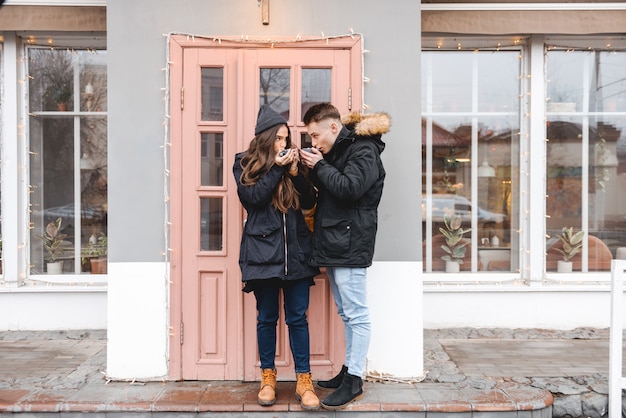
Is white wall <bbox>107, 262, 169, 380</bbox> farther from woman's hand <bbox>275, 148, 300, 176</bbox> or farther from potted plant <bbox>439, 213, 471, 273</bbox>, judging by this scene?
potted plant <bbox>439, 213, 471, 273</bbox>

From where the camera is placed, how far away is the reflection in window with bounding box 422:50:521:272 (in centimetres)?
580

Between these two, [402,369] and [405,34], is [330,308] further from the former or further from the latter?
[405,34]

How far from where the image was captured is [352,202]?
3496 mm

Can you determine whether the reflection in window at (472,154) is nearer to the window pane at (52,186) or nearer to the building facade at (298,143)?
the building facade at (298,143)

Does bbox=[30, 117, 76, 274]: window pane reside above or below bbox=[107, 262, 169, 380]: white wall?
above

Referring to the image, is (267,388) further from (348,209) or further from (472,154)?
(472,154)

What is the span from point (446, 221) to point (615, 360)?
8.22 feet

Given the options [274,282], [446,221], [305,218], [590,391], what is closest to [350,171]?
[305,218]

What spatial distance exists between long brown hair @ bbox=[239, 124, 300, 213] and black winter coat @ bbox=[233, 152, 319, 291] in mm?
37

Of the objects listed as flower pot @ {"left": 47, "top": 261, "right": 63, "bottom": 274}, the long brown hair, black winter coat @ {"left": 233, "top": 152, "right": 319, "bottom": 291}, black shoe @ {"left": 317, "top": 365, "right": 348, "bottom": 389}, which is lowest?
black shoe @ {"left": 317, "top": 365, "right": 348, "bottom": 389}

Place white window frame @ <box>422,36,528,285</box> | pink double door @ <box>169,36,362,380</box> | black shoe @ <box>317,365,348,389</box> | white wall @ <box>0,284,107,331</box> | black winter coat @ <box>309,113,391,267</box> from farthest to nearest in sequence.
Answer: white window frame @ <box>422,36,528,285</box> < white wall @ <box>0,284,107,331</box> < pink double door @ <box>169,36,362,380</box> < black shoe @ <box>317,365,348,389</box> < black winter coat @ <box>309,113,391,267</box>

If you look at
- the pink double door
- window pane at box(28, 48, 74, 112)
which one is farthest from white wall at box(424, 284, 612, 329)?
window pane at box(28, 48, 74, 112)

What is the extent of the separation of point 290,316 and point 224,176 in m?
1.17

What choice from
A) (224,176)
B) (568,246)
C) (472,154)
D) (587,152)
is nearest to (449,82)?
(472,154)
